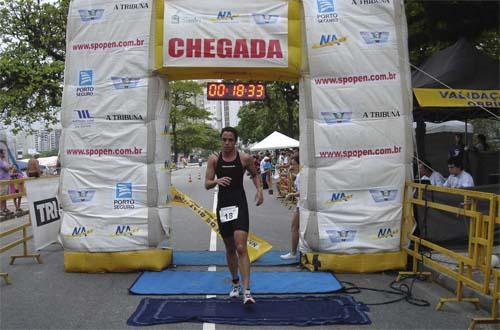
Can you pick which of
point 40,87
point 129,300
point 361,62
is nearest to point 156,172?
point 129,300

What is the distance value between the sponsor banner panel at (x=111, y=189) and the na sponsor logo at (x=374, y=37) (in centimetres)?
378

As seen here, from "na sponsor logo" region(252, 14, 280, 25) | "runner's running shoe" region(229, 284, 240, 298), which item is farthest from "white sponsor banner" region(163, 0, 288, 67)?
"runner's running shoe" region(229, 284, 240, 298)

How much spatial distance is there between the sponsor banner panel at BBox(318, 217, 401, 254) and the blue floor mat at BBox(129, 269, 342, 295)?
47cm

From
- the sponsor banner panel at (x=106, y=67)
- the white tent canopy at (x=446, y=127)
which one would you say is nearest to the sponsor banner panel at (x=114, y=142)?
the sponsor banner panel at (x=106, y=67)

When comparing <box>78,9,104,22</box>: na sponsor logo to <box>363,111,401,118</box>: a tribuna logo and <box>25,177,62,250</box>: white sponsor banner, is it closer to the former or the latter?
<box>25,177,62,250</box>: white sponsor banner

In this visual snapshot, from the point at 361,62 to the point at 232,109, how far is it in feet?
213

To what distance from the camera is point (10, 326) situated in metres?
5.14

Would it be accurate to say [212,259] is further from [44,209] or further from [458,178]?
[458,178]

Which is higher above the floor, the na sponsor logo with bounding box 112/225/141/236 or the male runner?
the male runner

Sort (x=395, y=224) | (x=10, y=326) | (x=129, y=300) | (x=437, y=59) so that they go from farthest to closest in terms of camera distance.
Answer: (x=437, y=59) < (x=395, y=224) < (x=129, y=300) < (x=10, y=326)

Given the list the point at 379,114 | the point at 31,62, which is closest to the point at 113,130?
the point at 379,114

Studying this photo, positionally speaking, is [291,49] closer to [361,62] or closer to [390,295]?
[361,62]

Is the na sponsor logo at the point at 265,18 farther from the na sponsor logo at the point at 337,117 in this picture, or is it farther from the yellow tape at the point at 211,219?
the yellow tape at the point at 211,219

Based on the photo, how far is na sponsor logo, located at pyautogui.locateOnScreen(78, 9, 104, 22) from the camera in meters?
7.48
